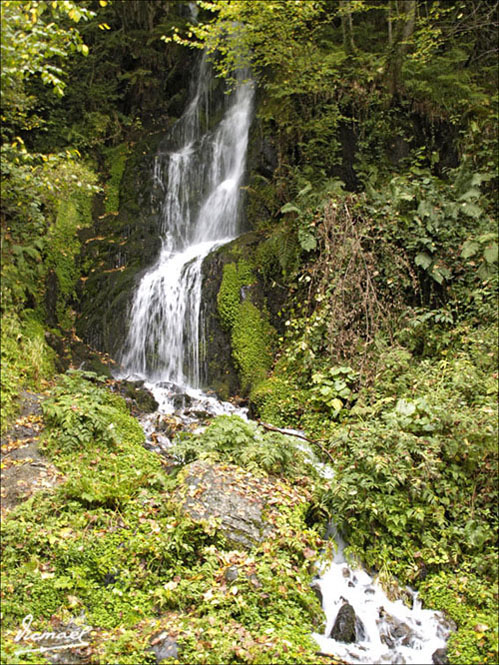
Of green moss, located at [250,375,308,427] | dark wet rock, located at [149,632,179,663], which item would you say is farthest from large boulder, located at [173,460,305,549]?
green moss, located at [250,375,308,427]

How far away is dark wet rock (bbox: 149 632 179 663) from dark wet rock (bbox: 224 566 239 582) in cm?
71

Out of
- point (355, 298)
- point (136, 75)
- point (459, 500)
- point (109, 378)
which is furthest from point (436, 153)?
point (136, 75)

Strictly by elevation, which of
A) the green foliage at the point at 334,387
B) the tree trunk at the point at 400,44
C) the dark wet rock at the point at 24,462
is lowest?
the dark wet rock at the point at 24,462

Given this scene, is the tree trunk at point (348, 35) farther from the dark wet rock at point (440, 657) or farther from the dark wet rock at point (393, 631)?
the dark wet rock at point (440, 657)

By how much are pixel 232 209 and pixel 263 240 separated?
6.93ft

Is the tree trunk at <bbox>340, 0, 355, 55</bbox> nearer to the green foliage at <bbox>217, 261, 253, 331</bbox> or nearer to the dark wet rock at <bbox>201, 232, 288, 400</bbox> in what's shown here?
the dark wet rock at <bbox>201, 232, 288, 400</bbox>

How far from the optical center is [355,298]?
8070 millimetres

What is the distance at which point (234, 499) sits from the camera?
496 cm

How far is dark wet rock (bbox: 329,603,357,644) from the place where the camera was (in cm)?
419

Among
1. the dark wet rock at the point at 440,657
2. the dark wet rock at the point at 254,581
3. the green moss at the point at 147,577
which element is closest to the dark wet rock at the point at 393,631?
the dark wet rock at the point at 440,657

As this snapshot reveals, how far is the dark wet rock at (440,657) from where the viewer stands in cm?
396

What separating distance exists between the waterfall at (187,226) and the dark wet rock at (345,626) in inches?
223

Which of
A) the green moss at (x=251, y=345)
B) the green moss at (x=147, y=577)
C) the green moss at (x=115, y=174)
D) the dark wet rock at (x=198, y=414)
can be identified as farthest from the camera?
the green moss at (x=115, y=174)

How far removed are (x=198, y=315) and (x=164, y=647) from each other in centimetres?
679
